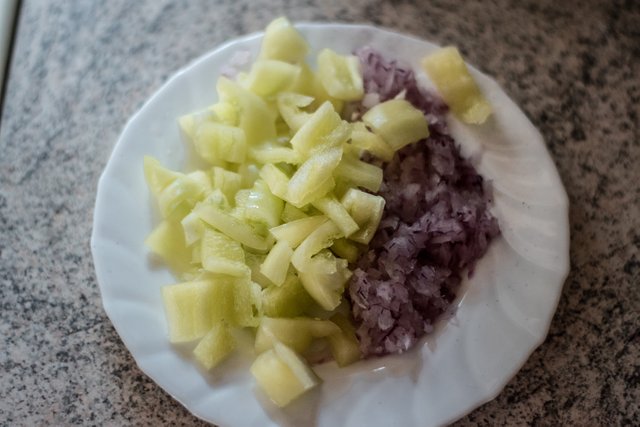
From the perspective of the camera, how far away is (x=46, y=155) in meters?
1.41

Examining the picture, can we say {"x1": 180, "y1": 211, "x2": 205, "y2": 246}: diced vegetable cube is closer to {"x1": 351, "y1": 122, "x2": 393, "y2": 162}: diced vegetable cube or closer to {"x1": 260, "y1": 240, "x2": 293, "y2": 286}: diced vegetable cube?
{"x1": 260, "y1": 240, "x2": 293, "y2": 286}: diced vegetable cube

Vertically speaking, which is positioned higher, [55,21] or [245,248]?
[55,21]

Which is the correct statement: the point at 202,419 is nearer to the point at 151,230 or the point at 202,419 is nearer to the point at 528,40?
the point at 151,230

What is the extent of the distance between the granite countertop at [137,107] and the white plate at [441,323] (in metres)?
0.12

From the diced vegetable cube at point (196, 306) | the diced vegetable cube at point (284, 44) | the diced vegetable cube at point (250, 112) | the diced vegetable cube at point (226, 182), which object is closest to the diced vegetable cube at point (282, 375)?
the diced vegetable cube at point (196, 306)

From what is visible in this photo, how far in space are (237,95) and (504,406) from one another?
2.45 ft

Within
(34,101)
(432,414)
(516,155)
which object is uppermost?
(34,101)

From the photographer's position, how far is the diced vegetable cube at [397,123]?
117cm

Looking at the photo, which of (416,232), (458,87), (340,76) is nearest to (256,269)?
(416,232)

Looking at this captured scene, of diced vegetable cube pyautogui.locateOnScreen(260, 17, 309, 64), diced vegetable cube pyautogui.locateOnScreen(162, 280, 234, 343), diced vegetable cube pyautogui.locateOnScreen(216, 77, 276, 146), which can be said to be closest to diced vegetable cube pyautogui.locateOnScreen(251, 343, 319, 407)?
diced vegetable cube pyautogui.locateOnScreen(162, 280, 234, 343)

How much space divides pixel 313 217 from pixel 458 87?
1.32ft

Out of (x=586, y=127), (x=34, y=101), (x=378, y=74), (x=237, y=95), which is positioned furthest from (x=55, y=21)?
(x=586, y=127)

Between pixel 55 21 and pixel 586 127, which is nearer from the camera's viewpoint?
pixel 586 127

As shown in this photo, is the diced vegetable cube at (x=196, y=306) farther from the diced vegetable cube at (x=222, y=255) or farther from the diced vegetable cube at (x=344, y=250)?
the diced vegetable cube at (x=344, y=250)
